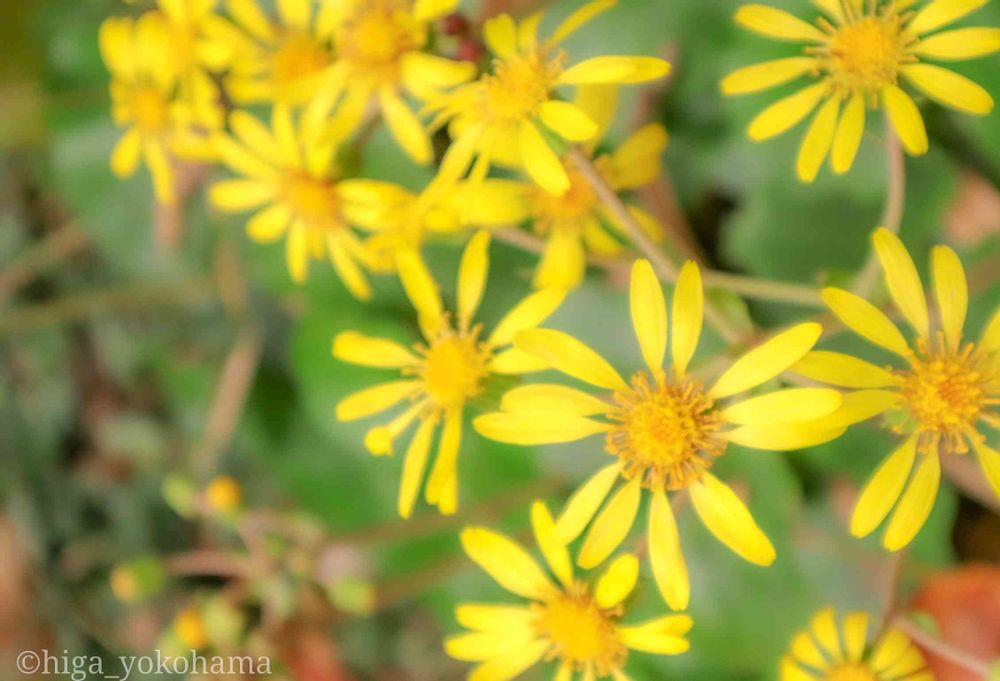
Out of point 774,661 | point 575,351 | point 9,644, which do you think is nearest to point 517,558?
point 575,351

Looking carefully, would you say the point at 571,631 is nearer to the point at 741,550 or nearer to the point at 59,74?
the point at 741,550

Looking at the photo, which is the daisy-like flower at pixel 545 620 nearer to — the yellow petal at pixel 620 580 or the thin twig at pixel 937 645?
the yellow petal at pixel 620 580

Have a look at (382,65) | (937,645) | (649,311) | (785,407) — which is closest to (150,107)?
(382,65)

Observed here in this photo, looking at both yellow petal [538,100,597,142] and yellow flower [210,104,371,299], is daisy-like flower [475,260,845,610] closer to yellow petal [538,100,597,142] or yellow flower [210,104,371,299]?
yellow petal [538,100,597,142]

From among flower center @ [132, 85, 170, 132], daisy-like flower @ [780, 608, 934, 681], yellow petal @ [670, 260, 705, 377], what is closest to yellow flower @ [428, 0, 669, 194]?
yellow petal @ [670, 260, 705, 377]

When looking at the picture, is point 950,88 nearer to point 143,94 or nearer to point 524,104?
point 524,104

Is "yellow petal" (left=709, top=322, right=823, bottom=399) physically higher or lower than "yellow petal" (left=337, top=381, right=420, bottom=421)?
lower
